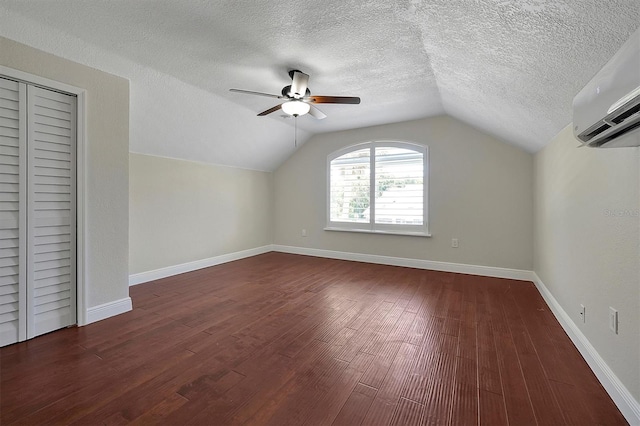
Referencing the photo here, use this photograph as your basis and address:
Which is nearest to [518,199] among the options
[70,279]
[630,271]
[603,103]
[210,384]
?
[630,271]

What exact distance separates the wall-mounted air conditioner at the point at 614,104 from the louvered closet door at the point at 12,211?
11.6ft

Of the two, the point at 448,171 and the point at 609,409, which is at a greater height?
the point at 448,171

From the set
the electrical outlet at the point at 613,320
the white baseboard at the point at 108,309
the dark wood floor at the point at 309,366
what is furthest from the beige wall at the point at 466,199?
the white baseboard at the point at 108,309

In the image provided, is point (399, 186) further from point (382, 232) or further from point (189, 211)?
point (189, 211)

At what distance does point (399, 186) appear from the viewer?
4598mm

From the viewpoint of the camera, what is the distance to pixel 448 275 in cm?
405

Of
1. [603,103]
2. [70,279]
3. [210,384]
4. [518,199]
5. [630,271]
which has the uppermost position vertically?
[603,103]

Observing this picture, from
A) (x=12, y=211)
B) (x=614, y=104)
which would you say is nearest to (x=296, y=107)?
(x=614, y=104)

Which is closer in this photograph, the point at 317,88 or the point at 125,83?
the point at 125,83

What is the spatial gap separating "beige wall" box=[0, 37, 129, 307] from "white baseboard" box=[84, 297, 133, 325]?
0.14 ft

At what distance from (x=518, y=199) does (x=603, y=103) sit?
3106mm

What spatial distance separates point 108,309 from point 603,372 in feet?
12.4

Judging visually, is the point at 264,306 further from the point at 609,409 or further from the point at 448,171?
the point at 448,171

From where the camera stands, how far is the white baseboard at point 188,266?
3.61 m
